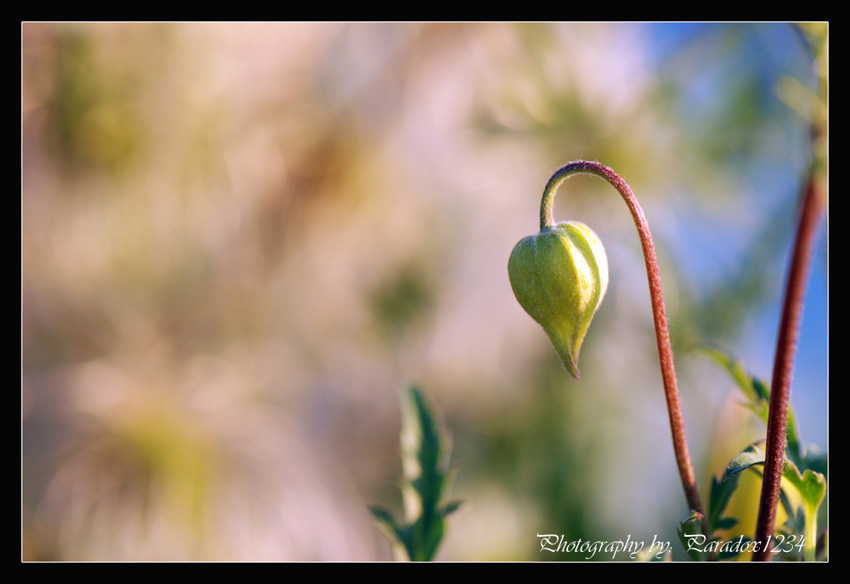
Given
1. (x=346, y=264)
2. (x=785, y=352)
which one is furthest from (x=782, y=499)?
(x=346, y=264)

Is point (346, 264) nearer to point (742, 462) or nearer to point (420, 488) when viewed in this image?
point (420, 488)

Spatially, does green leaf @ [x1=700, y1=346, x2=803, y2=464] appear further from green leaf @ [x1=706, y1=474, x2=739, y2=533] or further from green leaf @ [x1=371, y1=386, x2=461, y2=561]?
green leaf @ [x1=371, y1=386, x2=461, y2=561]

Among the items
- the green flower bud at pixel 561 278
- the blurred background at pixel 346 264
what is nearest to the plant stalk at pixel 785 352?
the green flower bud at pixel 561 278
